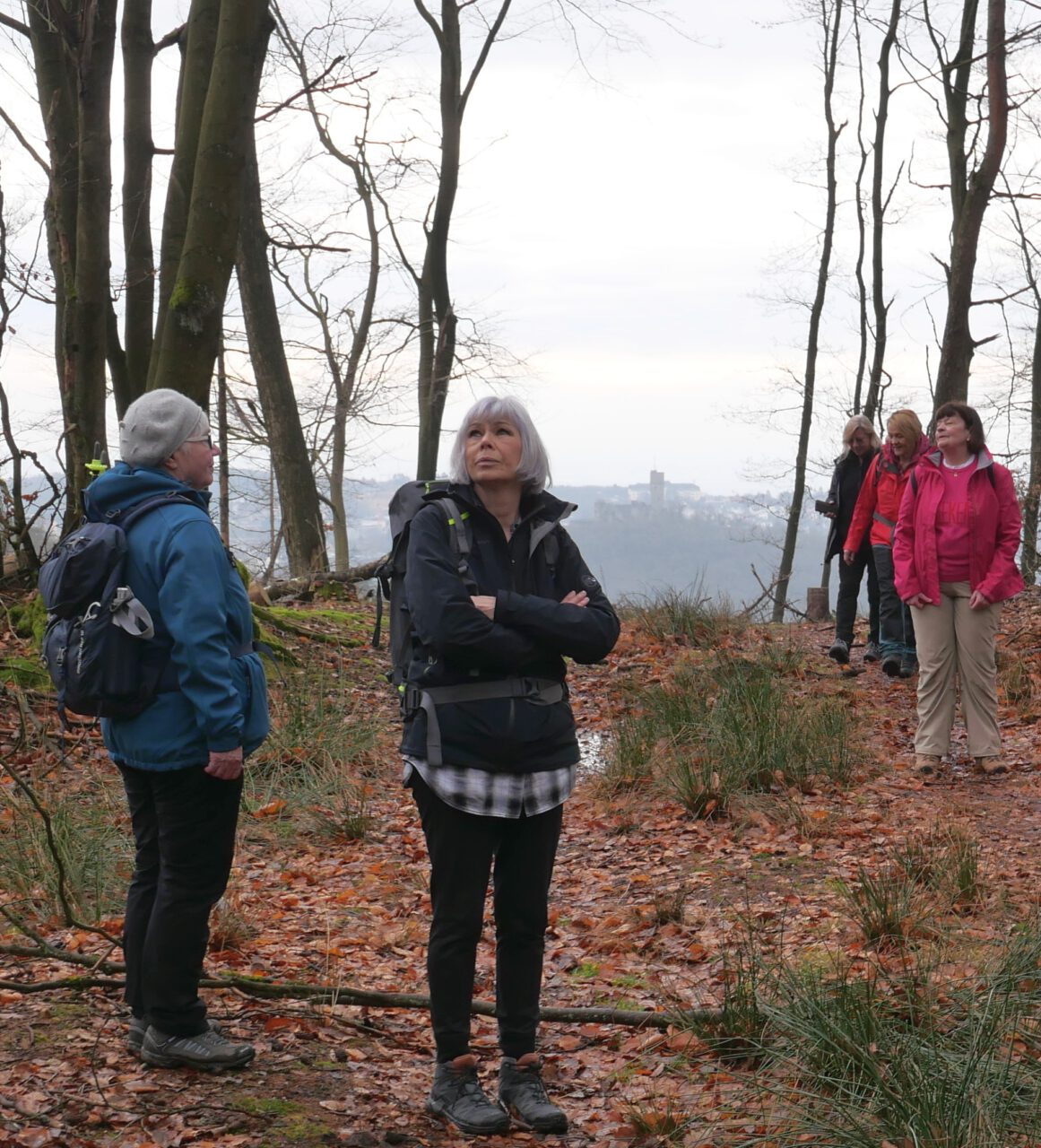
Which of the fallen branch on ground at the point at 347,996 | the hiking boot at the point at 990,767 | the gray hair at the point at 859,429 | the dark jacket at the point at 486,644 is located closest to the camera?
the dark jacket at the point at 486,644

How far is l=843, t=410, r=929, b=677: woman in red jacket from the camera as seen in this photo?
9.31 m

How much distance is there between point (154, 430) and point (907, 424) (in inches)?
280

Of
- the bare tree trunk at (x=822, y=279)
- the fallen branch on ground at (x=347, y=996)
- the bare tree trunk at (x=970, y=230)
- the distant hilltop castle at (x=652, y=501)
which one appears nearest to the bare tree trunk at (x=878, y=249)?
the bare tree trunk at (x=822, y=279)

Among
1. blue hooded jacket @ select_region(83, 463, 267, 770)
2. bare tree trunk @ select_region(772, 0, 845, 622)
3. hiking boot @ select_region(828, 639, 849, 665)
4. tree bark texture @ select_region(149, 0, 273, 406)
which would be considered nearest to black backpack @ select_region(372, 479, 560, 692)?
blue hooded jacket @ select_region(83, 463, 267, 770)

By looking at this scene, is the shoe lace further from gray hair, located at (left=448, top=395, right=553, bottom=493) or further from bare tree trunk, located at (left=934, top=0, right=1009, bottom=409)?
bare tree trunk, located at (left=934, top=0, right=1009, bottom=409)

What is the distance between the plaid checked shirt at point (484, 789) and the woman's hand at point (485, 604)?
1.40 ft

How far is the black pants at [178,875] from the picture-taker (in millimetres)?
3406

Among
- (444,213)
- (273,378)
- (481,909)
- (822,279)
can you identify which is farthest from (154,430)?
(822,279)

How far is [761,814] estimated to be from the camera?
6465 mm

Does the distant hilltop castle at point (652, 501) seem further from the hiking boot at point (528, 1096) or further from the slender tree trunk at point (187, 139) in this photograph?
the hiking boot at point (528, 1096)

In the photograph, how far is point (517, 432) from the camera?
3414 millimetres

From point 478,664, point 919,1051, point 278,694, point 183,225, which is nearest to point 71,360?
point 183,225

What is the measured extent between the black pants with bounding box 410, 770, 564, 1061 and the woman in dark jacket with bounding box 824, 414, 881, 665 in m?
7.61

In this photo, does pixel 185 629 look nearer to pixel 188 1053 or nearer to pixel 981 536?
pixel 188 1053
